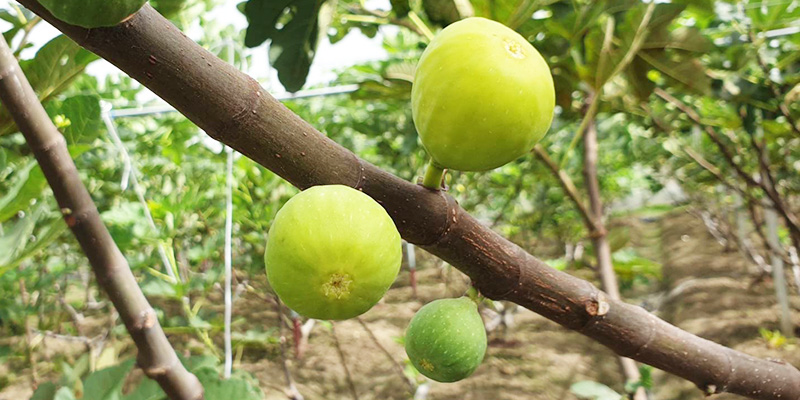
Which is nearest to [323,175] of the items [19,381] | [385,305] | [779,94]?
[779,94]

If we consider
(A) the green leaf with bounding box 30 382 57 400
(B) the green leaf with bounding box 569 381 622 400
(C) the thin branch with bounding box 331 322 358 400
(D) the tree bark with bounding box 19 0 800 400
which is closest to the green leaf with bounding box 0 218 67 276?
(D) the tree bark with bounding box 19 0 800 400

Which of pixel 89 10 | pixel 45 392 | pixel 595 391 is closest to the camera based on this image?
pixel 89 10

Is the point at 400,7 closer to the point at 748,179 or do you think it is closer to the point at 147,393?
the point at 147,393

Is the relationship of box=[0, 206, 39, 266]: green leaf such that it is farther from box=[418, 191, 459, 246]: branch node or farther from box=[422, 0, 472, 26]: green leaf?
A: box=[422, 0, 472, 26]: green leaf

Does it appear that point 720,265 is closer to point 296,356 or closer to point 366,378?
point 366,378

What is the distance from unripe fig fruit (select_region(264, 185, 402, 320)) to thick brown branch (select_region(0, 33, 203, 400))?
0.36 meters

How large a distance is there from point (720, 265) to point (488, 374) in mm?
3444

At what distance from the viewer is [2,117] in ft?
2.56

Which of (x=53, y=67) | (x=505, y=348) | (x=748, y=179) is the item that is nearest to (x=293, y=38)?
(x=53, y=67)

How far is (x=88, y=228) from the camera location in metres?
0.70

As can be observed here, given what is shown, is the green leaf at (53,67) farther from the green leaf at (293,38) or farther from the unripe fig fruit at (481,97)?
the unripe fig fruit at (481,97)

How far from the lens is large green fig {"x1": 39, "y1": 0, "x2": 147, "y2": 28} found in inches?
12.5

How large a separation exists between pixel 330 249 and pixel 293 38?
28.7 inches

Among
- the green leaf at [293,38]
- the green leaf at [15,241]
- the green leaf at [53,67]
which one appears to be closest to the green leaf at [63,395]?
the green leaf at [15,241]
